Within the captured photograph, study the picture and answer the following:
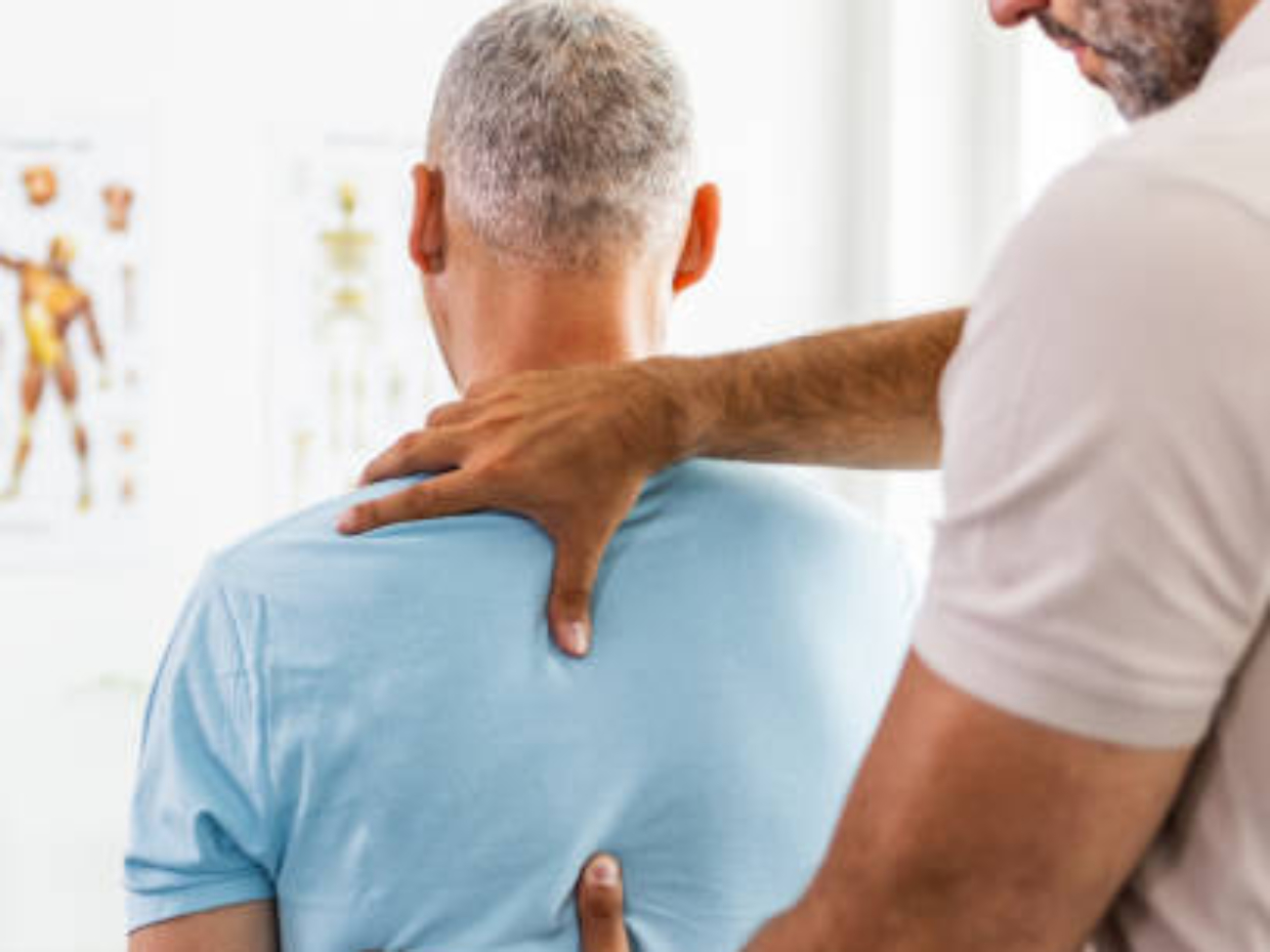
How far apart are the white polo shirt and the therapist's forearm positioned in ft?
1.32

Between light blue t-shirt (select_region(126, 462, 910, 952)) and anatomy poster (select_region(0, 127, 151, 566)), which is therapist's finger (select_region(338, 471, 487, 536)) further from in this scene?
anatomy poster (select_region(0, 127, 151, 566))

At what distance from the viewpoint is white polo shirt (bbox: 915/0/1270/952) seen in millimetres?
514

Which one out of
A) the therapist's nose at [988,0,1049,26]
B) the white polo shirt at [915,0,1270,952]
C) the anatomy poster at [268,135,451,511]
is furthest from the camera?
the anatomy poster at [268,135,451,511]

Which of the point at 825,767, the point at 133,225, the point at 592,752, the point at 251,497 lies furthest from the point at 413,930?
the point at 133,225

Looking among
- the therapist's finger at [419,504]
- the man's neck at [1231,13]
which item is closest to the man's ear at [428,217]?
the therapist's finger at [419,504]

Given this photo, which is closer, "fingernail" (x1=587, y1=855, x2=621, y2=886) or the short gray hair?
"fingernail" (x1=587, y1=855, x2=621, y2=886)

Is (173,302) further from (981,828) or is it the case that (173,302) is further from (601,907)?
(981,828)

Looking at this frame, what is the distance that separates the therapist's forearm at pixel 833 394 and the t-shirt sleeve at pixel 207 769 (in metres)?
0.30

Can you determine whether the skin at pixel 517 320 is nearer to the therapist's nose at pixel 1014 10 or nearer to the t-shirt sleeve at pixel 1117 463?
the therapist's nose at pixel 1014 10

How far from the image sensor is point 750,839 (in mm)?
941

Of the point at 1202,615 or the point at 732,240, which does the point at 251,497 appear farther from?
the point at 1202,615

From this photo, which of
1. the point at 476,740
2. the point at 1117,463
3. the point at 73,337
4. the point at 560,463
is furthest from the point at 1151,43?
the point at 73,337

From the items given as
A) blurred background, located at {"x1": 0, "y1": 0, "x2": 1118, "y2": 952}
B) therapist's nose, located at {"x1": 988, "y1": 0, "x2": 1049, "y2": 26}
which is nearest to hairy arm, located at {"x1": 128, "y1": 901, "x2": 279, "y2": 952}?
therapist's nose, located at {"x1": 988, "y1": 0, "x2": 1049, "y2": 26}

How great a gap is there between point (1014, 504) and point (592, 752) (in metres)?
0.41
